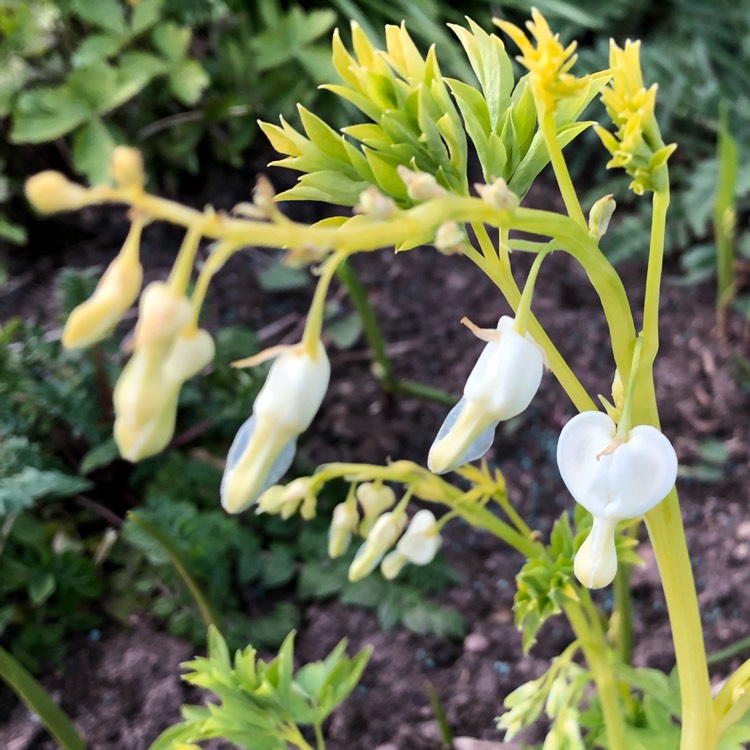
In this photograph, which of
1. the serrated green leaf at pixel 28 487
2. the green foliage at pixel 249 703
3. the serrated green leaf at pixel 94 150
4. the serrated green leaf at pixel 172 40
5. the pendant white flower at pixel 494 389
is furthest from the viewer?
the serrated green leaf at pixel 172 40

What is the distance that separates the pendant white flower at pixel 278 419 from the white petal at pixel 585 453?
6.5 inches

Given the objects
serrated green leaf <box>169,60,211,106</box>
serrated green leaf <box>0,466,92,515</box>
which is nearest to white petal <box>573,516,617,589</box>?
serrated green leaf <box>0,466,92,515</box>

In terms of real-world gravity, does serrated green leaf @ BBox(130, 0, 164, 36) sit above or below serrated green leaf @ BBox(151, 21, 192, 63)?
above

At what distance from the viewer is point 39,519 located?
1.29 metres

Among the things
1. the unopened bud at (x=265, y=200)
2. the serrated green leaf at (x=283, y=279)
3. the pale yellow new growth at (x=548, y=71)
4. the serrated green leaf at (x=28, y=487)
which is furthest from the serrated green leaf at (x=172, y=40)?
the unopened bud at (x=265, y=200)

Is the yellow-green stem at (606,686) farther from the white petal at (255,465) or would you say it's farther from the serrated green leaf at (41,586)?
the serrated green leaf at (41,586)

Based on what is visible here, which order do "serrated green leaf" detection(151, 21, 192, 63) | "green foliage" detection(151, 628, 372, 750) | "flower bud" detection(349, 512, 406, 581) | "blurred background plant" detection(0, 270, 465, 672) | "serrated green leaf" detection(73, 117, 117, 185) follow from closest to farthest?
"flower bud" detection(349, 512, 406, 581)
"green foliage" detection(151, 628, 372, 750)
"blurred background plant" detection(0, 270, 465, 672)
"serrated green leaf" detection(73, 117, 117, 185)
"serrated green leaf" detection(151, 21, 192, 63)

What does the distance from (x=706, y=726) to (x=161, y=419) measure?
0.52m

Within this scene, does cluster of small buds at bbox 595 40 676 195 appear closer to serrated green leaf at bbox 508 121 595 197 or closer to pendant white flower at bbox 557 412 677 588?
serrated green leaf at bbox 508 121 595 197

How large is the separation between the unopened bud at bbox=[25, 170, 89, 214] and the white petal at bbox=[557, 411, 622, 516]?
299 mm

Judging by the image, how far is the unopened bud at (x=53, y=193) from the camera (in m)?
0.34

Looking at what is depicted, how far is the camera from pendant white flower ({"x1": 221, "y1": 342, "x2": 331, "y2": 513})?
395mm

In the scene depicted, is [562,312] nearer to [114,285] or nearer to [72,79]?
[72,79]

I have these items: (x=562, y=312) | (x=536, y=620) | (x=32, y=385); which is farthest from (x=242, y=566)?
(x=562, y=312)
